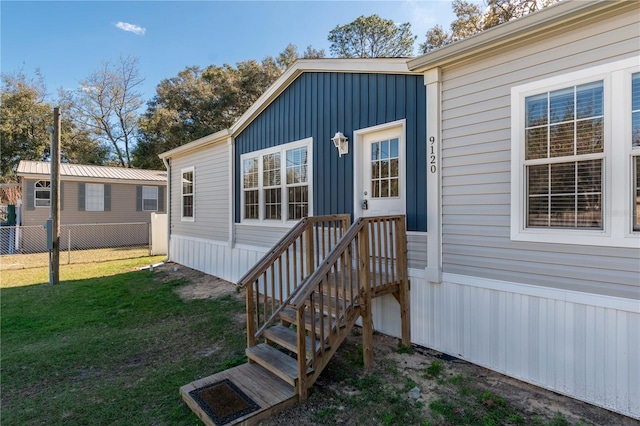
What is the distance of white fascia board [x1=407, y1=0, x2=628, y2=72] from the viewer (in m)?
2.65

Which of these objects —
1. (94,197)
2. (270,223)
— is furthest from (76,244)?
(270,223)

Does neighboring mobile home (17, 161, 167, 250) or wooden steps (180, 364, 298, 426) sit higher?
neighboring mobile home (17, 161, 167, 250)

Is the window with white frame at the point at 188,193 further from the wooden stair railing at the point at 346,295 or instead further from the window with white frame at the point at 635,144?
the window with white frame at the point at 635,144

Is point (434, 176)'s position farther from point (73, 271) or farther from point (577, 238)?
point (73, 271)

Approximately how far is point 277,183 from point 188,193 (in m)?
4.18

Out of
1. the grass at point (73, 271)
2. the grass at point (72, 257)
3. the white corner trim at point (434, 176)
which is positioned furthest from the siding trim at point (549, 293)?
the grass at point (72, 257)

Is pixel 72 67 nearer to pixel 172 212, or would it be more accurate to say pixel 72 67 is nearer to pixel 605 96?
pixel 172 212

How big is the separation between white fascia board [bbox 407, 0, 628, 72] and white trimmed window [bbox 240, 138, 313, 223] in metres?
2.33

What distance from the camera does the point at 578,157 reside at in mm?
2832

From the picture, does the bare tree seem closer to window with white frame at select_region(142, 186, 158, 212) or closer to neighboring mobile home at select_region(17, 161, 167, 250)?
neighboring mobile home at select_region(17, 161, 167, 250)

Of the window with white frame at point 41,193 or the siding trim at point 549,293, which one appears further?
the window with white frame at point 41,193

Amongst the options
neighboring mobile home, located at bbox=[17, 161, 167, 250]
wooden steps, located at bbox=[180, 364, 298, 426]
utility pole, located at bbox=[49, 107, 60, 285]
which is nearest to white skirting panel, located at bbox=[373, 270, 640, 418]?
wooden steps, located at bbox=[180, 364, 298, 426]

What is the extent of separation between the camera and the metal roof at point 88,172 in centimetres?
1220

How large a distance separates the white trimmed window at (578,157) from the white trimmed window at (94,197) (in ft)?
49.5
